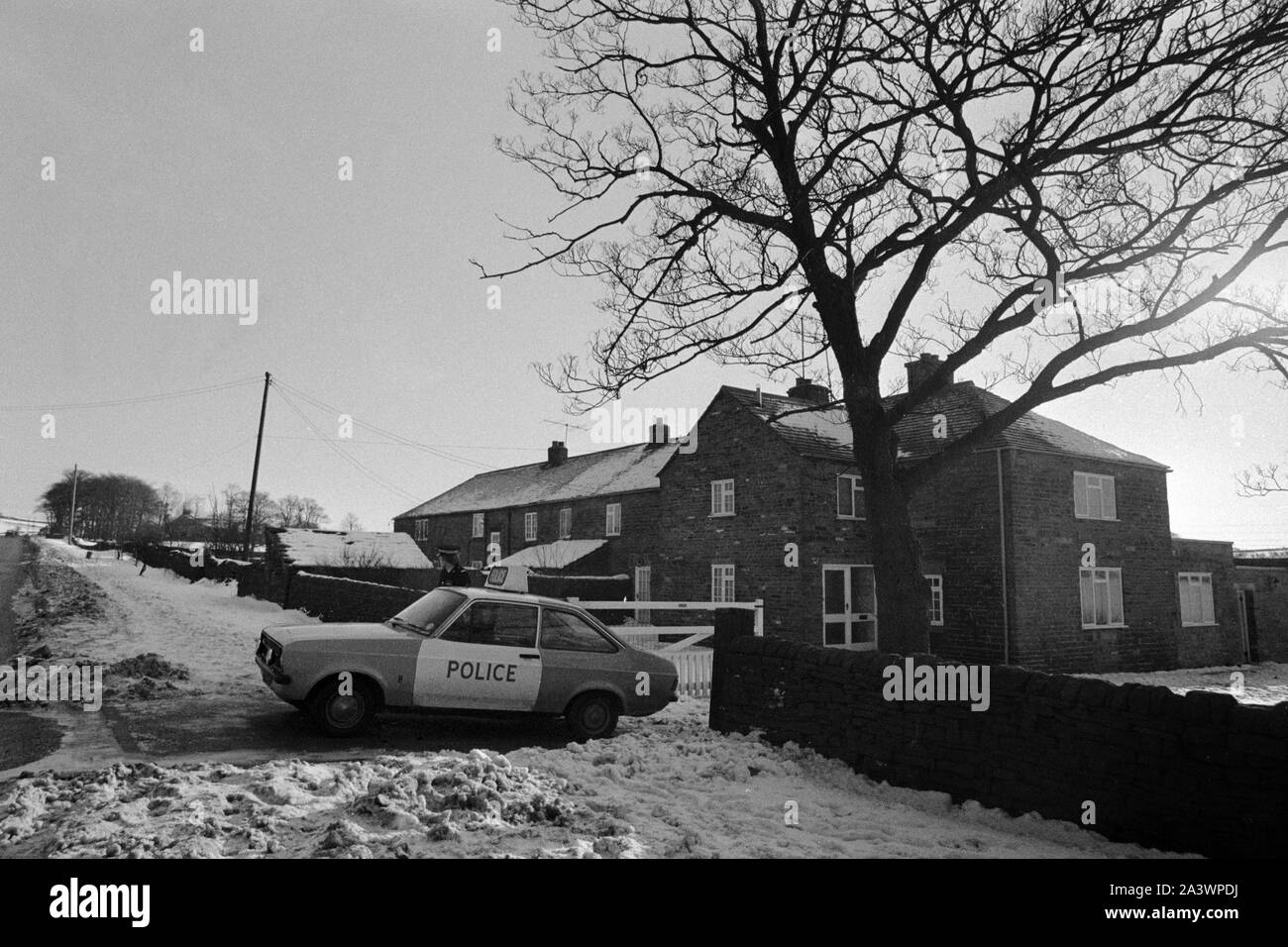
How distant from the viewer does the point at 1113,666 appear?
22234mm

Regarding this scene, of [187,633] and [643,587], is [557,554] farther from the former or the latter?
[187,633]

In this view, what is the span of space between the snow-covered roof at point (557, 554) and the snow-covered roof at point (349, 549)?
4.22 m

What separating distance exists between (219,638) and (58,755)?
30.4ft

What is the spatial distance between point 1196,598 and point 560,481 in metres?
26.4

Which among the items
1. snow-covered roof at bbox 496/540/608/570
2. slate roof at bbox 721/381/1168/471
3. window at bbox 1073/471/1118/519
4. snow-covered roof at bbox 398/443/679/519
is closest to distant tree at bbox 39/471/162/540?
snow-covered roof at bbox 398/443/679/519

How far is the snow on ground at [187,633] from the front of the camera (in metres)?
12.0

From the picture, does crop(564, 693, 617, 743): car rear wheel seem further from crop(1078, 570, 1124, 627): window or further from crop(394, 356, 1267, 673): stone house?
crop(1078, 570, 1124, 627): window

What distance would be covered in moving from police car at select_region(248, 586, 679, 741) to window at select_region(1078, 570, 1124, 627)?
56.6 ft

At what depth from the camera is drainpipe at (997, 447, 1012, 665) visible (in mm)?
20375

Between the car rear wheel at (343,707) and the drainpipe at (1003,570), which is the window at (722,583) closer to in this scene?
the drainpipe at (1003,570)

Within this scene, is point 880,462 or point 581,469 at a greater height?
point 581,469

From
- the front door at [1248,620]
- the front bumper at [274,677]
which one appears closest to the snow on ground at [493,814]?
the front bumper at [274,677]
